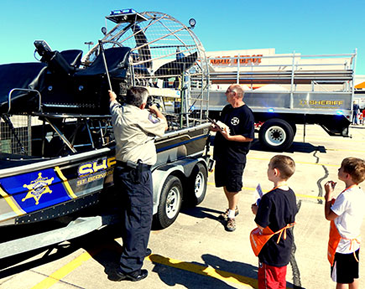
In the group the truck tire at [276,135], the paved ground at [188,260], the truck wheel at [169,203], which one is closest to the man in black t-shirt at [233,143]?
the paved ground at [188,260]

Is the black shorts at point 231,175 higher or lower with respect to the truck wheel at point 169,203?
higher

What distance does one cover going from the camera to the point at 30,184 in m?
2.71

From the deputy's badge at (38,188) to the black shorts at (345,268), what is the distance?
8.34 ft

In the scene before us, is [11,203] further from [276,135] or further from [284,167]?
[276,135]

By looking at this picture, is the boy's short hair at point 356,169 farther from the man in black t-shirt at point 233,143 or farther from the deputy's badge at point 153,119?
the deputy's badge at point 153,119

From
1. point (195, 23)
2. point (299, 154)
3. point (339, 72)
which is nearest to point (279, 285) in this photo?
point (195, 23)

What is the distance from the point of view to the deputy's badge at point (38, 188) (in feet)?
8.95

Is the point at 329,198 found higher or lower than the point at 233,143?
lower

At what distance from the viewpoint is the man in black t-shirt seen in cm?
401

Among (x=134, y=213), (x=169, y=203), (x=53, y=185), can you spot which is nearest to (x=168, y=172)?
(x=169, y=203)

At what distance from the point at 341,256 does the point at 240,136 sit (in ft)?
6.32

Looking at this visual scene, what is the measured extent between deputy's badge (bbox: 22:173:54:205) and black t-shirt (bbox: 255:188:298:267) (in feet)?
6.19

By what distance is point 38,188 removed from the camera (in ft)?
9.16

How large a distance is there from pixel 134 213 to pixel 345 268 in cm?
192
